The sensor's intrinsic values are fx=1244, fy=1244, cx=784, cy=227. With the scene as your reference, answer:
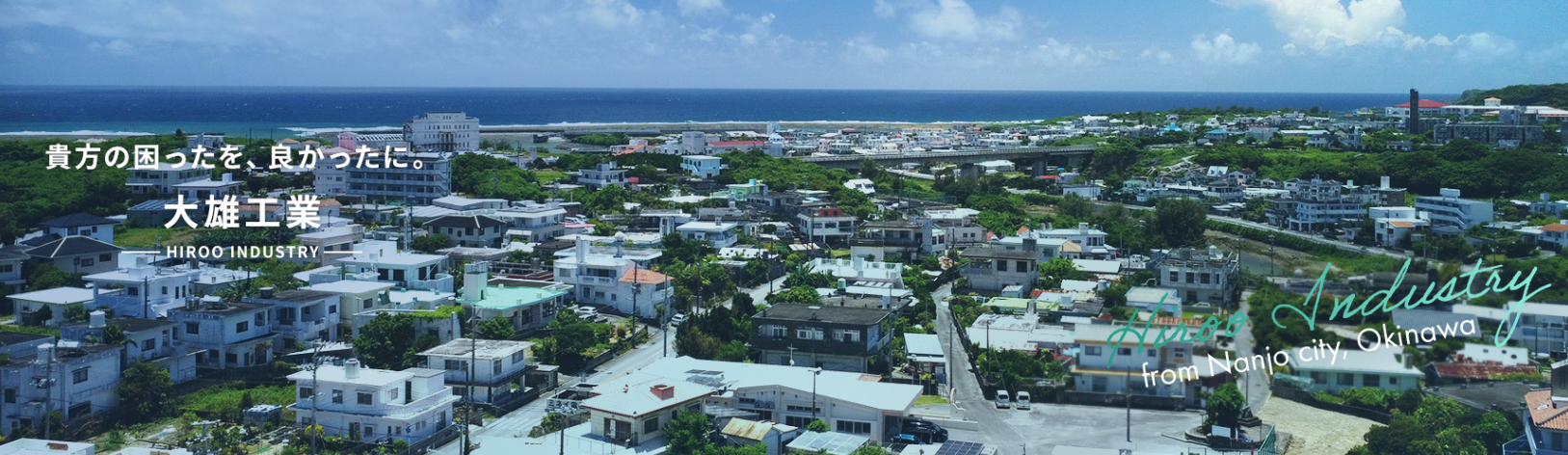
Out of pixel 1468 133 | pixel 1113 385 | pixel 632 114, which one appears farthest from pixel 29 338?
pixel 632 114

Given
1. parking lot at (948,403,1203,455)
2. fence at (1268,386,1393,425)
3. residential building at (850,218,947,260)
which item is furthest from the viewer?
residential building at (850,218,947,260)

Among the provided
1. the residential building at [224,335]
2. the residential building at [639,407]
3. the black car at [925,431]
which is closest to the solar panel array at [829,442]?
the black car at [925,431]

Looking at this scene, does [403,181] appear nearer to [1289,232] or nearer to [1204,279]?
[1289,232]

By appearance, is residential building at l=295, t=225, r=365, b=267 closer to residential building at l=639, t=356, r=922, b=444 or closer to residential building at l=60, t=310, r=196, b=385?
residential building at l=60, t=310, r=196, b=385

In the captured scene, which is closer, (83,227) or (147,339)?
(147,339)

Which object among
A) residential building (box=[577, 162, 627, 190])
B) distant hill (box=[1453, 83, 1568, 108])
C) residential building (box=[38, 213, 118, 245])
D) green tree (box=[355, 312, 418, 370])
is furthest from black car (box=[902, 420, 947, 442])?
distant hill (box=[1453, 83, 1568, 108])

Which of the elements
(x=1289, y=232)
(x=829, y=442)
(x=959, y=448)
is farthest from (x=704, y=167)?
(x=959, y=448)
